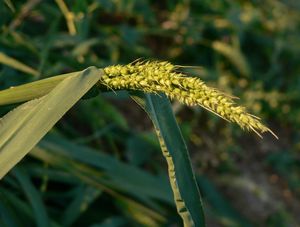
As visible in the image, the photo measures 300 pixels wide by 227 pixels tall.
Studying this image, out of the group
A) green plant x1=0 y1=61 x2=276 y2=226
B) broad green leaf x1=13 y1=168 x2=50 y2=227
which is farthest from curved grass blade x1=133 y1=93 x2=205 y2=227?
broad green leaf x1=13 y1=168 x2=50 y2=227

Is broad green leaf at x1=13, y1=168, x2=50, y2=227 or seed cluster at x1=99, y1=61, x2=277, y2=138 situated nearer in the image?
seed cluster at x1=99, y1=61, x2=277, y2=138

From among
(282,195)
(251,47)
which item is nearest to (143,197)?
(282,195)

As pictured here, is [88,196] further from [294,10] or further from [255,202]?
[294,10]

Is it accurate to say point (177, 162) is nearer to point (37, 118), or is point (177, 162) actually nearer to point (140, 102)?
point (140, 102)

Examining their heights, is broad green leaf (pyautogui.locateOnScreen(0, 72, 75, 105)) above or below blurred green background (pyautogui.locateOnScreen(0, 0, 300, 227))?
below

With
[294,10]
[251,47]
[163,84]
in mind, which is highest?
[294,10]

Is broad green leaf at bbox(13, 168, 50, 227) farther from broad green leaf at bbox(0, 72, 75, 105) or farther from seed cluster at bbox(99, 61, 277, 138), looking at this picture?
seed cluster at bbox(99, 61, 277, 138)

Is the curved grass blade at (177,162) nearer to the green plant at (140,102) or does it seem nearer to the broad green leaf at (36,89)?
the green plant at (140,102)
